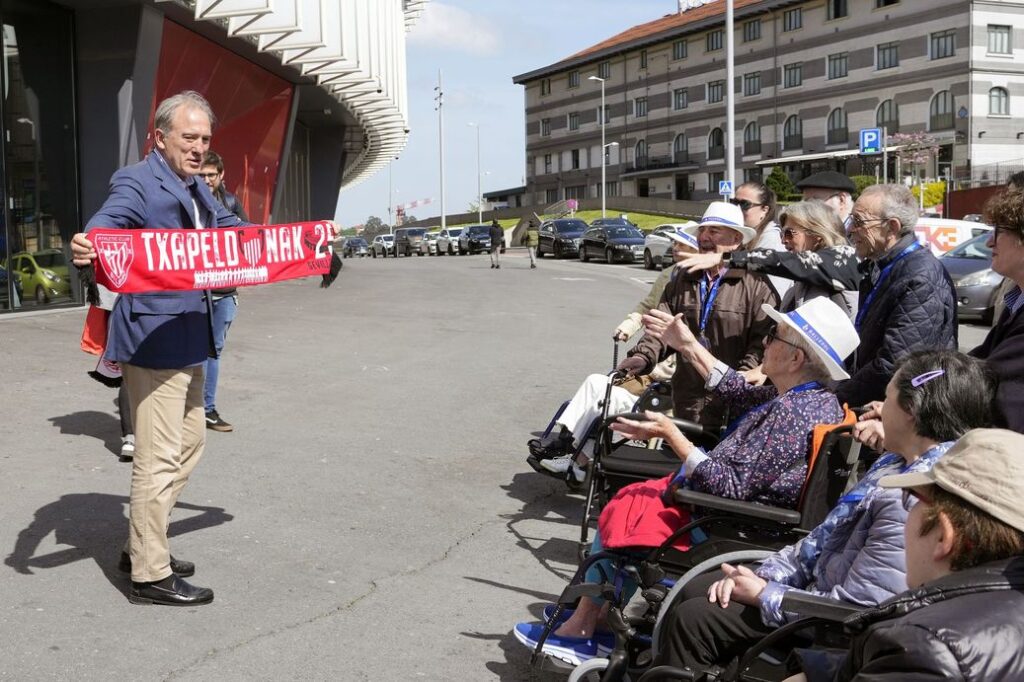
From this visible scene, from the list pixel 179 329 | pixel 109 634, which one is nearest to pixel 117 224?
pixel 179 329

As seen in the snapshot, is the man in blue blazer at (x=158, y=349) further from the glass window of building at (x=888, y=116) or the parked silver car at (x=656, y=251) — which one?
the glass window of building at (x=888, y=116)

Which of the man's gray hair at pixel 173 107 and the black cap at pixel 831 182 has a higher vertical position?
the man's gray hair at pixel 173 107

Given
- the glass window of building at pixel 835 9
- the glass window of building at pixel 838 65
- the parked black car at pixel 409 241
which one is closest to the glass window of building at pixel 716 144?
the glass window of building at pixel 838 65

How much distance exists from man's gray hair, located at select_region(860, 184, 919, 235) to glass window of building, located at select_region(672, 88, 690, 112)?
3050 inches

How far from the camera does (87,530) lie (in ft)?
20.0

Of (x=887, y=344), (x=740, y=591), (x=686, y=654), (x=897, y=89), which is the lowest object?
(x=686, y=654)

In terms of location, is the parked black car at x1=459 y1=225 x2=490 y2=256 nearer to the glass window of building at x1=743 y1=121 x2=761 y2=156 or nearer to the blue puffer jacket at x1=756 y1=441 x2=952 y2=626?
the glass window of building at x1=743 y1=121 x2=761 y2=156

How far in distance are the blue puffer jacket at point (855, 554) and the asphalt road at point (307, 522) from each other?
136 centimetres

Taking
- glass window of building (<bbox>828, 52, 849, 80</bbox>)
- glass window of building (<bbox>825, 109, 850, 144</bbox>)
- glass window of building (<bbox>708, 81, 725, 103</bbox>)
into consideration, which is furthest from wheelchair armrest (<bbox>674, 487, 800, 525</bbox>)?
glass window of building (<bbox>708, 81, 725, 103</bbox>)

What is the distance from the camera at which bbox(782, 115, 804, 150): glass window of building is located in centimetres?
7031

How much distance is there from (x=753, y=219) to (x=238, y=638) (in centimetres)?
417

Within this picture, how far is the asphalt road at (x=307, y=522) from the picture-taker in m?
4.57

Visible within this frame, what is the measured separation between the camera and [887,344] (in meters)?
5.05

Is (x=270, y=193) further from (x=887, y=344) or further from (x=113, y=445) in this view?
(x=887, y=344)
